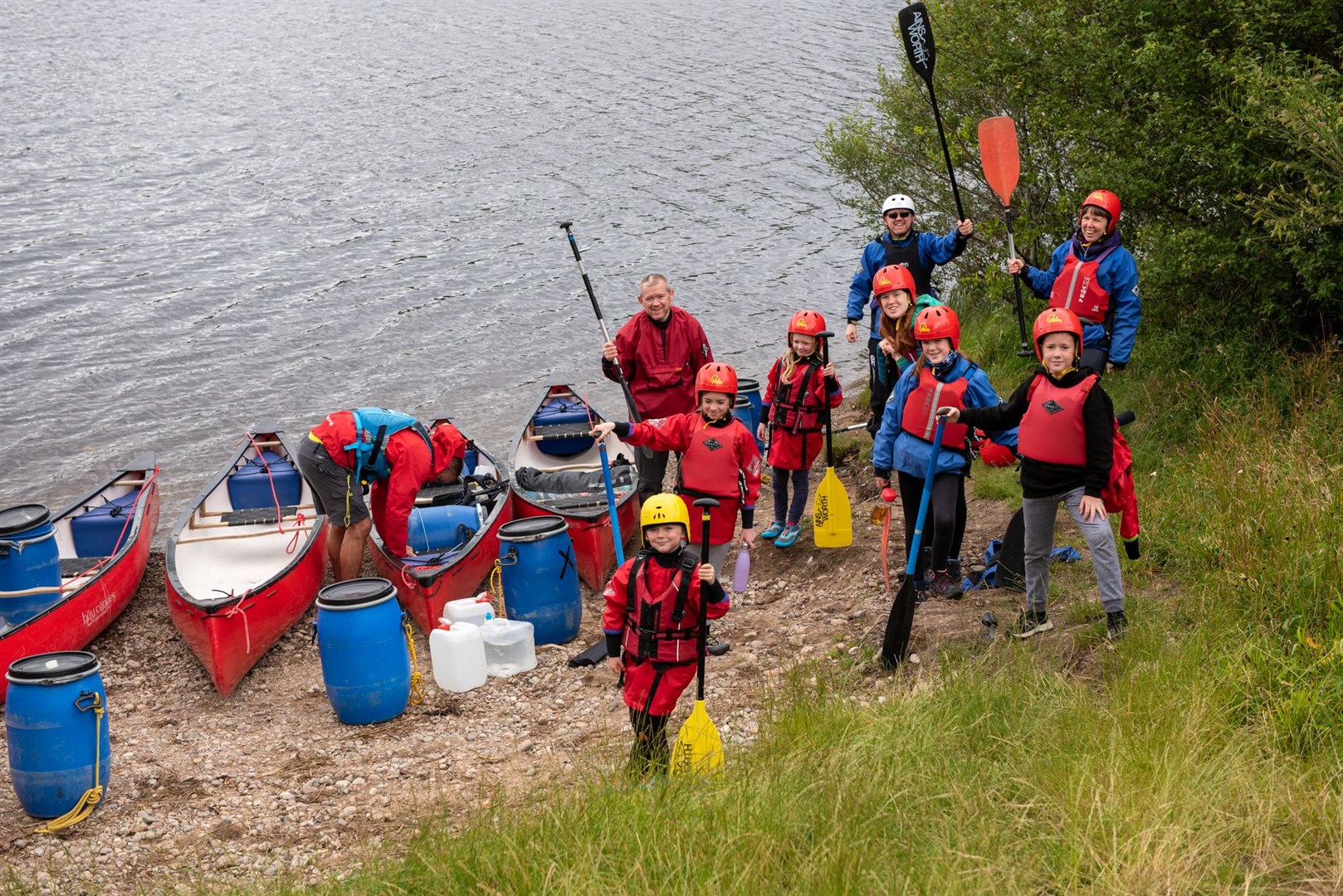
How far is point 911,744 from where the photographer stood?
483cm

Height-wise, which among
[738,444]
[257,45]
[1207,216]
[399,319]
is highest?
[257,45]

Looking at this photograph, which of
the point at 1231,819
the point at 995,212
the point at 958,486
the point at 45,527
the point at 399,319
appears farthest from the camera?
the point at 399,319

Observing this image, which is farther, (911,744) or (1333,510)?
(1333,510)

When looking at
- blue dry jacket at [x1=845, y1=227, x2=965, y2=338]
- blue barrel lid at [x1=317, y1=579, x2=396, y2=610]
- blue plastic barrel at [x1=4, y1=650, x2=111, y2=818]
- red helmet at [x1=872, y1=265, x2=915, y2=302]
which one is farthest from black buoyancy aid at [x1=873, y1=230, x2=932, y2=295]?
blue plastic barrel at [x1=4, y1=650, x2=111, y2=818]

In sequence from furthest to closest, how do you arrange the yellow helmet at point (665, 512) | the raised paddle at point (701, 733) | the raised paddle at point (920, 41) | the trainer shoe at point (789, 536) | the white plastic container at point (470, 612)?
the trainer shoe at point (789, 536), the raised paddle at point (920, 41), the white plastic container at point (470, 612), the yellow helmet at point (665, 512), the raised paddle at point (701, 733)

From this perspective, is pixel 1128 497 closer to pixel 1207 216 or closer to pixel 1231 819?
pixel 1231 819

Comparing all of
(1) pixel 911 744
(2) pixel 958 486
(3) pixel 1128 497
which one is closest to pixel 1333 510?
(3) pixel 1128 497

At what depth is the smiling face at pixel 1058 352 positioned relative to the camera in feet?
19.1

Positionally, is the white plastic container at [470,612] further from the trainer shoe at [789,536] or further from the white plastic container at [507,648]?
the trainer shoe at [789,536]

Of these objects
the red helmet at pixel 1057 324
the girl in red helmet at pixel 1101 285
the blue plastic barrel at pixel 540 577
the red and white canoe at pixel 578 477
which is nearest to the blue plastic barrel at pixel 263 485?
the red and white canoe at pixel 578 477

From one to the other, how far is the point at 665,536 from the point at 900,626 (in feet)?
5.32

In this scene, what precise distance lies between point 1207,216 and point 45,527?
8512 millimetres

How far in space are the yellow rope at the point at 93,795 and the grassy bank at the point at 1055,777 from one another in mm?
2770

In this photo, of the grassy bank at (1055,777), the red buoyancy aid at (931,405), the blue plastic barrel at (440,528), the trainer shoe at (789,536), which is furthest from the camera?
the blue plastic barrel at (440,528)
